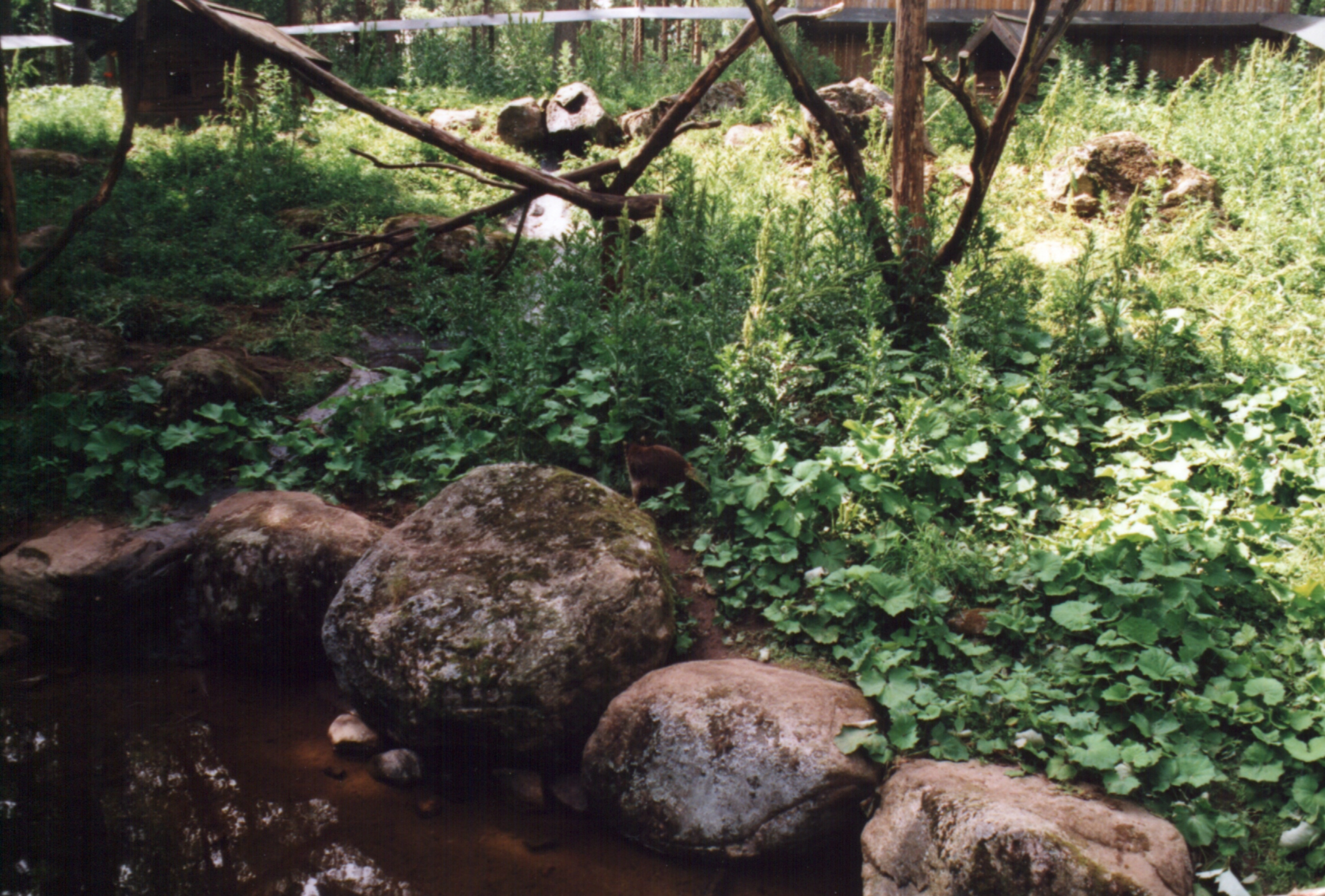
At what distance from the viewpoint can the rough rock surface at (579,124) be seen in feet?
40.9

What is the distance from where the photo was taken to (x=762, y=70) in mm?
13938

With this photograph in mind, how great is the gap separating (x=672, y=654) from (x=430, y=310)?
339 cm

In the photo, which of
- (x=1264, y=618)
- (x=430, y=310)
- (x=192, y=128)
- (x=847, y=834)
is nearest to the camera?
(x=847, y=834)

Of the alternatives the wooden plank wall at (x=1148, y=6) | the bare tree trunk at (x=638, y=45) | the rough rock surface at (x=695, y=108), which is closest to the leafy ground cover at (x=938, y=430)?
the rough rock surface at (x=695, y=108)

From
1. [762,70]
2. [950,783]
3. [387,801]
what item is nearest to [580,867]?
[387,801]

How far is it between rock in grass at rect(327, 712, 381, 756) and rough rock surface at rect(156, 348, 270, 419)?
2.62 meters

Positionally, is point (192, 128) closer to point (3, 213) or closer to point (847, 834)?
point (3, 213)

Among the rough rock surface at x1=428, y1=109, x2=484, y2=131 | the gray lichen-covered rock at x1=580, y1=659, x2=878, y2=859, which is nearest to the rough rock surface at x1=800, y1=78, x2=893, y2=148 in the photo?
the rough rock surface at x1=428, y1=109, x2=484, y2=131

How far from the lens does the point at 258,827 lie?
11.0ft

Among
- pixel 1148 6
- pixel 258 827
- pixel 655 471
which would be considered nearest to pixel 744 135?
pixel 1148 6

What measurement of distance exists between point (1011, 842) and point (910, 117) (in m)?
4.77

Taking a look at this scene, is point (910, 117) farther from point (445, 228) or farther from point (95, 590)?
point (95, 590)

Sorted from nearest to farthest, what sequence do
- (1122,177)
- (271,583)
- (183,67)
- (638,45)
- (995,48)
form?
(271,583) → (1122,177) → (995,48) → (183,67) → (638,45)

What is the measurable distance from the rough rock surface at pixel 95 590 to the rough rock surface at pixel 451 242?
352 cm
